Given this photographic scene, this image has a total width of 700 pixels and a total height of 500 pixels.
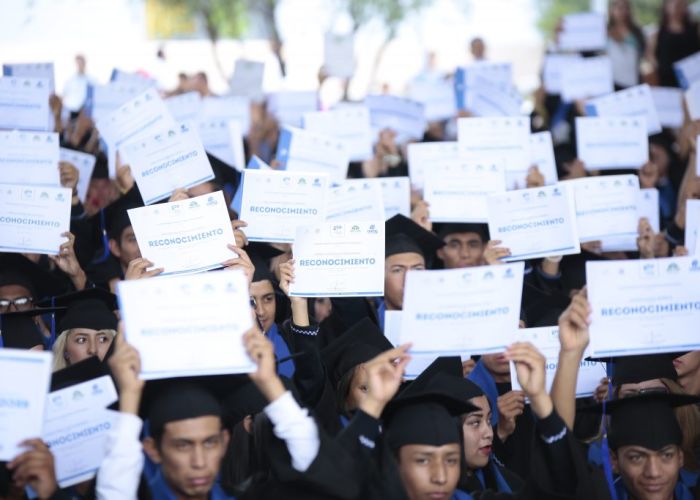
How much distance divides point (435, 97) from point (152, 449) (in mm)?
6841

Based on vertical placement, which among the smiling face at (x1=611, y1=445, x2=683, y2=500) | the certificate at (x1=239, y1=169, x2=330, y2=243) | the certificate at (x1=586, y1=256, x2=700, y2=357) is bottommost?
the smiling face at (x1=611, y1=445, x2=683, y2=500)

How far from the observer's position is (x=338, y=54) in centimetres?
1038

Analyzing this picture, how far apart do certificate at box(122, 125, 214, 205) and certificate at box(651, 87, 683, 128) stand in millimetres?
5315

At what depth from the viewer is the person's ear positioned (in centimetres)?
432

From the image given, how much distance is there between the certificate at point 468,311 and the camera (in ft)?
14.7

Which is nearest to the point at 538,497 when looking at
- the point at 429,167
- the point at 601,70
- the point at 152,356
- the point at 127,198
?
the point at 152,356

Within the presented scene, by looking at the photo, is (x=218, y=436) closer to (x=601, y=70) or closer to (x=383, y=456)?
(x=383, y=456)

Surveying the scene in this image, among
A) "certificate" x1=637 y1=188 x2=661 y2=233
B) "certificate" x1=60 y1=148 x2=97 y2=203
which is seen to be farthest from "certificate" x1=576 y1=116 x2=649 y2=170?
"certificate" x1=60 y1=148 x2=97 y2=203

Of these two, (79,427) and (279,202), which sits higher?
(279,202)

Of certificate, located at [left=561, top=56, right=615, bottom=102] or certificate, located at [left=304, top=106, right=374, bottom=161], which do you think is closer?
certificate, located at [left=304, top=106, right=374, bottom=161]

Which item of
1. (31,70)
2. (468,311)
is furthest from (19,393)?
(31,70)

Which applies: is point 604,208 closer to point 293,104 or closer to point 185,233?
point 185,233

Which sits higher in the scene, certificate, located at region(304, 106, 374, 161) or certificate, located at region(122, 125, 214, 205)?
certificate, located at region(304, 106, 374, 161)

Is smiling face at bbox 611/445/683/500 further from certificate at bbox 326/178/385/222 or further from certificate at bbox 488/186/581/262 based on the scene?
certificate at bbox 326/178/385/222
